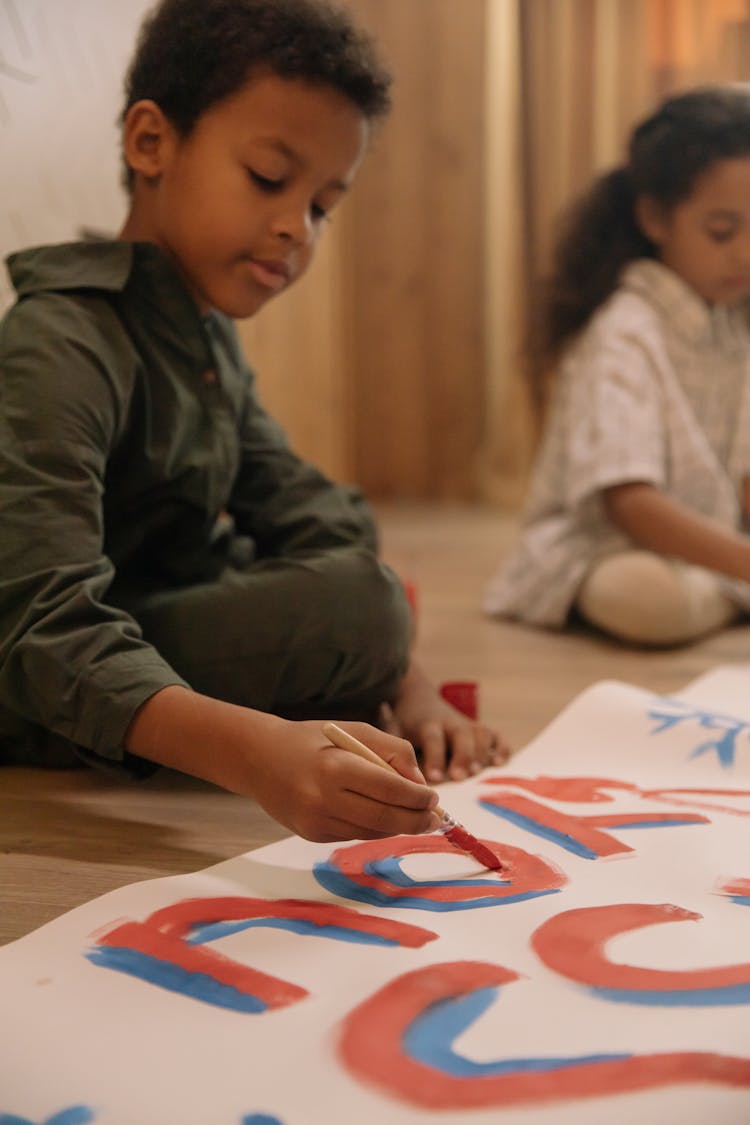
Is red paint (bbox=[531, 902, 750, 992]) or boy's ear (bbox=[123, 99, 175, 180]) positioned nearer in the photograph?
red paint (bbox=[531, 902, 750, 992])

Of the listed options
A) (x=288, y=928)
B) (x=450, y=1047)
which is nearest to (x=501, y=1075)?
(x=450, y=1047)

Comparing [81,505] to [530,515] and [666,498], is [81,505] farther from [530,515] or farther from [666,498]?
[530,515]

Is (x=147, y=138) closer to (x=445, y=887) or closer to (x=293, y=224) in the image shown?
(x=293, y=224)

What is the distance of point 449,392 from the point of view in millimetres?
2496

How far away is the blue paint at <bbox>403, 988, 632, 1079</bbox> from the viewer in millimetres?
452

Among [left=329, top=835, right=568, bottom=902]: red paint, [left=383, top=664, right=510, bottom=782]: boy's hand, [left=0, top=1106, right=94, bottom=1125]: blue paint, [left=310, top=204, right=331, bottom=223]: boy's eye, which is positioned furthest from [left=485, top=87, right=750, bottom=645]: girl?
[left=0, top=1106, right=94, bottom=1125]: blue paint

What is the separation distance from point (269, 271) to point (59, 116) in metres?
0.52

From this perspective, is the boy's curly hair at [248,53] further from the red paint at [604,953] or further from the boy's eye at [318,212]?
the red paint at [604,953]

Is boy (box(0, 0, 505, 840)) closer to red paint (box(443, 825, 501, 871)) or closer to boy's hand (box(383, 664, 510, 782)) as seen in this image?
boy's hand (box(383, 664, 510, 782))

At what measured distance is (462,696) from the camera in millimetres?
962

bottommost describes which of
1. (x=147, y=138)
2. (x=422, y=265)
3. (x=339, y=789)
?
(x=339, y=789)

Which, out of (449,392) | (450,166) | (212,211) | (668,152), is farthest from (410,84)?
(212,211)

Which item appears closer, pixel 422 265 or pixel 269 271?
pixel 269 271

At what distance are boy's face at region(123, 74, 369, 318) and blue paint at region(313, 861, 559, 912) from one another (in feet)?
1.42
